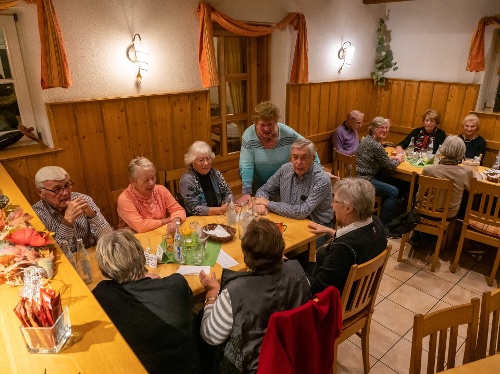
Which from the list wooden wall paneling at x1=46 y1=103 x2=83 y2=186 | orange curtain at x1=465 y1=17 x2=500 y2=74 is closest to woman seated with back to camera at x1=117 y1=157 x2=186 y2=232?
wooden wall paneling at x1=46 y1=103 x2=83 y2=186

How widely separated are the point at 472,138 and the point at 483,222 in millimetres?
1960

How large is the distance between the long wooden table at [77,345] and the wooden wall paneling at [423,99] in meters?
5.87

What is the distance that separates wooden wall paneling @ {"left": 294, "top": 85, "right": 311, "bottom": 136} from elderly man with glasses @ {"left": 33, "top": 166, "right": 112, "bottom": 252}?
341cm

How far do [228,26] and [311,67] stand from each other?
163 centimetres

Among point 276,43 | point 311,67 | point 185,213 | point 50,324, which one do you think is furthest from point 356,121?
point 50,324

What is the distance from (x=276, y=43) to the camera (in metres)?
4.82

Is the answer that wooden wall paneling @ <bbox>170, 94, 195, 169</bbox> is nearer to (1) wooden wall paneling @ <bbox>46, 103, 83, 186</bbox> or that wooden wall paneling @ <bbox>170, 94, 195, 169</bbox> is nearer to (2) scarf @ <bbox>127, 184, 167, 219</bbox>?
(1) wooden wall paneling @ <bbox>46, 103, 83, 186</bbox>

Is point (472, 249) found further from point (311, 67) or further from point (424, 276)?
point (311, 67)

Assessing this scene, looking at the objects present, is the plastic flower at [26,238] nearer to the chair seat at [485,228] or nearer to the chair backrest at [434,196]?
→ the chair backrest at [434,196]

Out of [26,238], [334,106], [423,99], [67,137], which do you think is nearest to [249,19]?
[334,106]

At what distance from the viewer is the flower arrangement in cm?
158

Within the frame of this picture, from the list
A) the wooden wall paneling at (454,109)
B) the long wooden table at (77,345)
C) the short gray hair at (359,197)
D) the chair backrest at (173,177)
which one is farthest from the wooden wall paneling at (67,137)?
the wooden wall paneling at (454,109)

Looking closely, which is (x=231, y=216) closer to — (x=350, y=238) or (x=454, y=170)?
(x=350, y=238)

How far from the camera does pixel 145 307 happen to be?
5.01 ft
